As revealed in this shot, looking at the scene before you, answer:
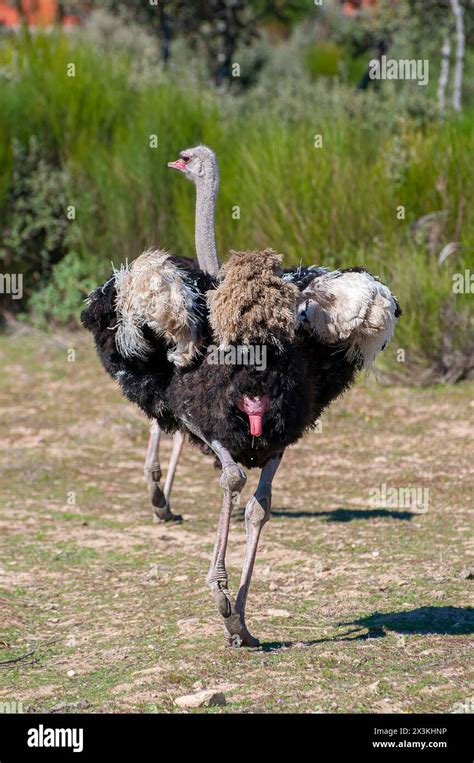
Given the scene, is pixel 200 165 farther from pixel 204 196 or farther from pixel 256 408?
pixel 256 408

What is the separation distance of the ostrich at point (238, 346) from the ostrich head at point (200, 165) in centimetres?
101

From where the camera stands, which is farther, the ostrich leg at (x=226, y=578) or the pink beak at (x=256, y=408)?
the ostrich leg at (x=226, y=578)

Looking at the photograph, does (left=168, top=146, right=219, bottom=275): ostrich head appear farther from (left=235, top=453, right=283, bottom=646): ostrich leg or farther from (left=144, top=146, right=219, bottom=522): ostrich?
(left=235, top=453, right=283, bottom=646): ostrich leg

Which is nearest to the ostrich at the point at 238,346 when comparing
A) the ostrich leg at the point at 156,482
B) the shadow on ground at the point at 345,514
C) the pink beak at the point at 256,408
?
the pink beak at the point at 256,408

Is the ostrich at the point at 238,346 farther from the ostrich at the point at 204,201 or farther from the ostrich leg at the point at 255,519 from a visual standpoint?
the ostrich at the point at 204,201

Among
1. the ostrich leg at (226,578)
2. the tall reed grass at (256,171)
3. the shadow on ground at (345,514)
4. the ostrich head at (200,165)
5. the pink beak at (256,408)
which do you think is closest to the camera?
the pink beak at (256,408)

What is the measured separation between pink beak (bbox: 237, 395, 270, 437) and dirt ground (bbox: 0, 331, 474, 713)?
0.95 meters

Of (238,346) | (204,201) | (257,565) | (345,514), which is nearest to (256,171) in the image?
(345,514)

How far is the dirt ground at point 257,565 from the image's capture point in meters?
4.82

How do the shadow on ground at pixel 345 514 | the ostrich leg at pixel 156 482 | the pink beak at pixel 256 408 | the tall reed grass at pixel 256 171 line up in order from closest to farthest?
the pink beak at pixel 256 408
the ostrich leg at pixel 156 482
the shadow on ground at pixel 345 514
the tall reed grass at pixel 256 171

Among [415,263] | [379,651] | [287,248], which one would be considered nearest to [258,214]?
[287,248]

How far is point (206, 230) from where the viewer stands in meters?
6.08

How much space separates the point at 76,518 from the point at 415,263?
4347 mm

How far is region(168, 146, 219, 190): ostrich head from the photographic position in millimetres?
6312
